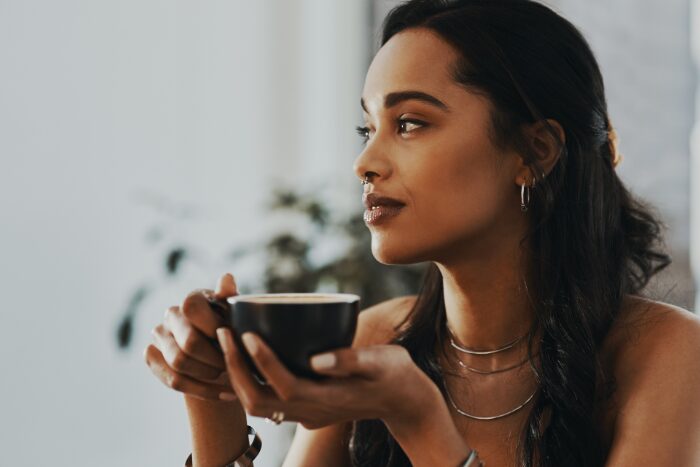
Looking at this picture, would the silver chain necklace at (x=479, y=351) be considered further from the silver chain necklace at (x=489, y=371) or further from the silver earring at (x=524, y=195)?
the silver earring at (x=524, y=195)

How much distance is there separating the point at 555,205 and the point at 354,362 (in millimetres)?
714

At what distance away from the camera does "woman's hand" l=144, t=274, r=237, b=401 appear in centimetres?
91

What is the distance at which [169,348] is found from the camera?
962 millimetres

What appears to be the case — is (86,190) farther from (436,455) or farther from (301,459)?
(436,455)

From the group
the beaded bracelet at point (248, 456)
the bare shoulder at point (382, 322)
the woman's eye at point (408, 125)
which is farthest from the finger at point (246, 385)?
the bare shoulder at point (382, 322)

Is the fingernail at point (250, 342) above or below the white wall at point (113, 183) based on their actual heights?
above

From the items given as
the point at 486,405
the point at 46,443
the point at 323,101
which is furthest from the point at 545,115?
the point at 323,101

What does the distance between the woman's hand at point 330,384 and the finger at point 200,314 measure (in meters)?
0.09

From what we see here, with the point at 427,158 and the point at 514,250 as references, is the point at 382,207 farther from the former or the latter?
the point at 514,250

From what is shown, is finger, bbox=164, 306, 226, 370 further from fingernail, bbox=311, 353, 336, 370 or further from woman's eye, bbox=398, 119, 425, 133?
woman's eye, bbox=398, 119, 425, 133

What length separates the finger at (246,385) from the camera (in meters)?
0.79

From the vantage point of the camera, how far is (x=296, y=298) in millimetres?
884

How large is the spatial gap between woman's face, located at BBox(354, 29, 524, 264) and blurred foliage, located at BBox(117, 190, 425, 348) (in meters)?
1.00

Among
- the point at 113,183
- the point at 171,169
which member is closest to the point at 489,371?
the point at 113,183
